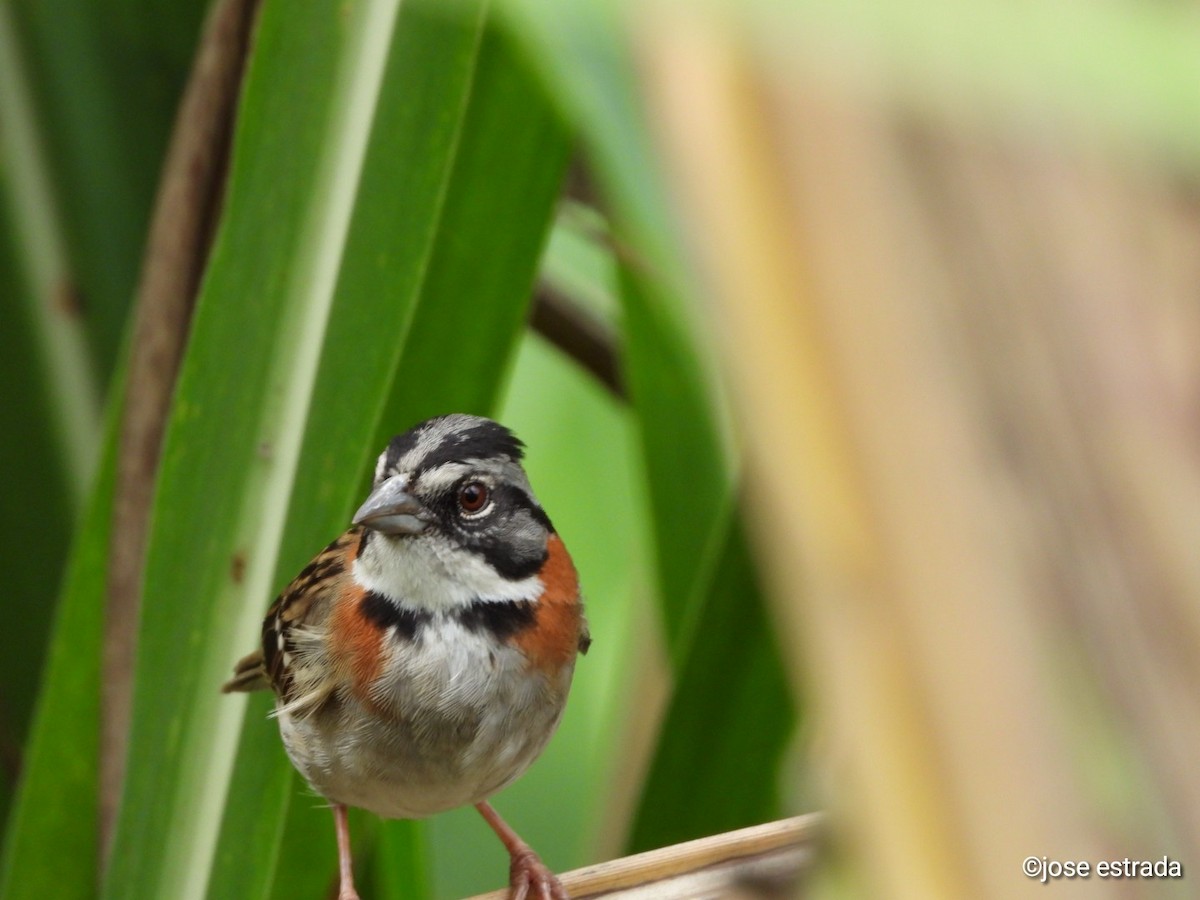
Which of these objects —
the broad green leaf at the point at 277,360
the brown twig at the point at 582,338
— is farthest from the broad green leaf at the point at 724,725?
the brown twig at the point at 582,338

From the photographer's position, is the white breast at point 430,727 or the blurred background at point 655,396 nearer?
the blurred background at point 655,396

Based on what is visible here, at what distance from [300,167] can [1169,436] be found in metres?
1.58

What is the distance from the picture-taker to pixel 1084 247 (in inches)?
13.7

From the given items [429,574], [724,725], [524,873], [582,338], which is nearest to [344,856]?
[524,873]

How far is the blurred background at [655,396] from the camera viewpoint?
0.34 metres

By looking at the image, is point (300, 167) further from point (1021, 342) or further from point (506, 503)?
point (1021, 342)

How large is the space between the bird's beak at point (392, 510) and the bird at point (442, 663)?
0.08 m

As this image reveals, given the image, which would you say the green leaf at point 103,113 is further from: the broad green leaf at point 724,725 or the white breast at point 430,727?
the broad green leaf at point 724,725

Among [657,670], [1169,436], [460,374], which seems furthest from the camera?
[657,670]

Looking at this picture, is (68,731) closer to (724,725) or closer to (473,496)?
(473,496)

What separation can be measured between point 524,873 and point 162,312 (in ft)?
A: 3.62

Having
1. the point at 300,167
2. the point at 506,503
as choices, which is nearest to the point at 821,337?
the point at 300,167

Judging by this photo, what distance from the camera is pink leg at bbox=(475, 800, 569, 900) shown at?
195 centimetres

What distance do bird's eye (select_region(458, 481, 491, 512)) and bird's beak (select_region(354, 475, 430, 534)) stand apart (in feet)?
0.27
